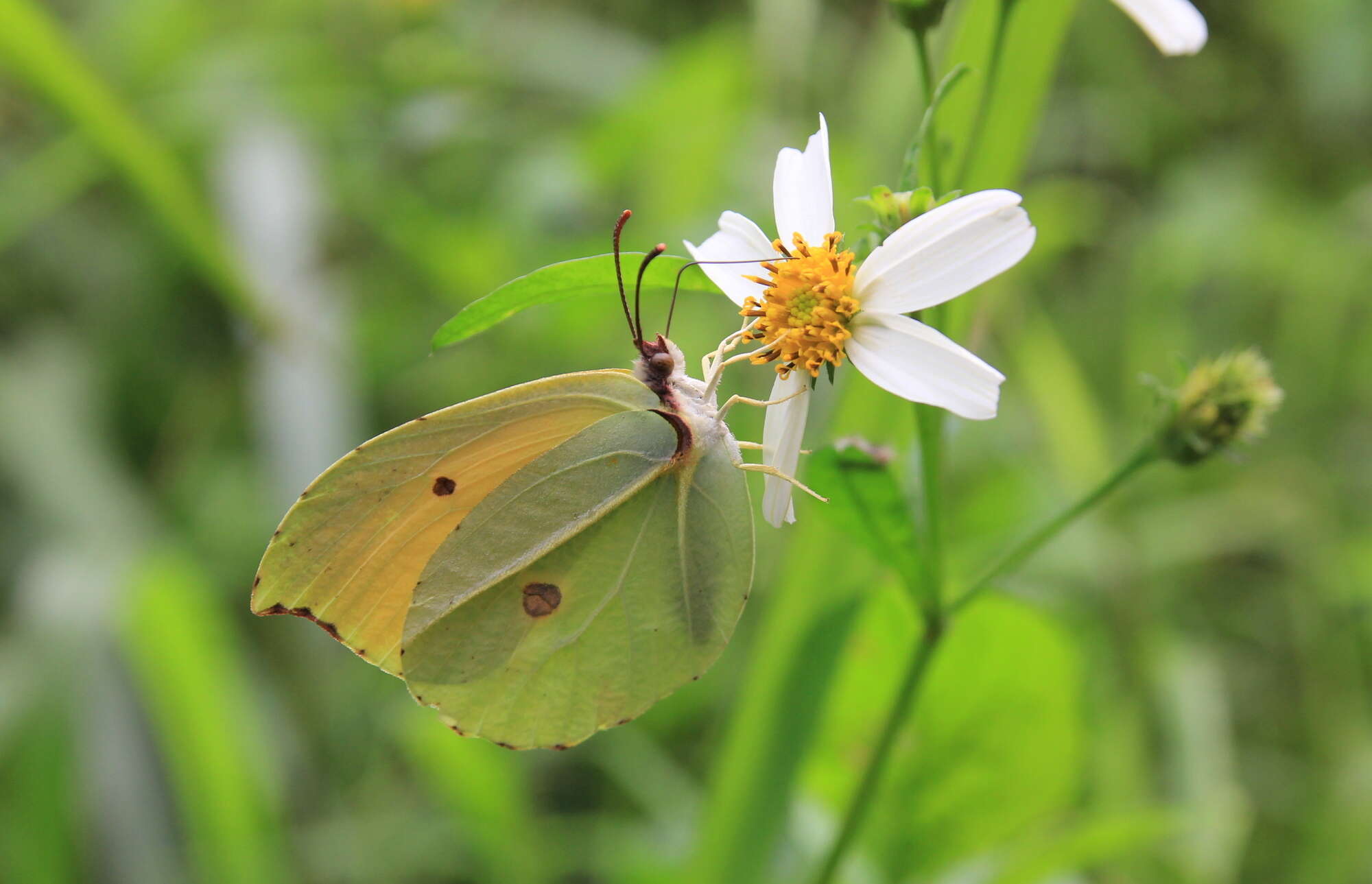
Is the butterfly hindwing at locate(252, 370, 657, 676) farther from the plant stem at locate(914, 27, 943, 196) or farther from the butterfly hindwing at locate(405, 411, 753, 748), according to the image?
the plant stem at locate(914, 27, 943, 196)

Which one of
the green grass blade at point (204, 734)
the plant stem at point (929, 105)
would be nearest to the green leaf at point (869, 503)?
the plant stem at point (929, 105)

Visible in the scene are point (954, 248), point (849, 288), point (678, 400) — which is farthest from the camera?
point (678, 400)

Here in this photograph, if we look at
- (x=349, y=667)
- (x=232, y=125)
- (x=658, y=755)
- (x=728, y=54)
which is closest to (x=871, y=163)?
(x=728, y=54)

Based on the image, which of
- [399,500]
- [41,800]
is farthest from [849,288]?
[41,800]

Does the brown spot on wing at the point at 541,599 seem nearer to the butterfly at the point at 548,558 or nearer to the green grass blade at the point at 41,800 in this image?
the butterfly at the point at 548,558

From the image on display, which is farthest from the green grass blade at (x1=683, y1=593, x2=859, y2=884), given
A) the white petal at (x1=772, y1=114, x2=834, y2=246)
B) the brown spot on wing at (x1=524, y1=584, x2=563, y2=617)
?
the white petal at (x1=772, y1=114, x2=834, y2=246)

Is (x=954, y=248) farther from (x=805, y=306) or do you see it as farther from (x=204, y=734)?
(x=204, y=734)
